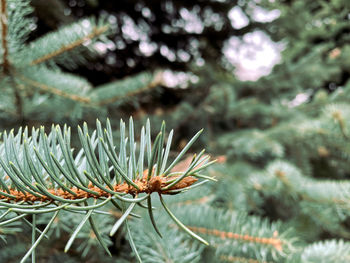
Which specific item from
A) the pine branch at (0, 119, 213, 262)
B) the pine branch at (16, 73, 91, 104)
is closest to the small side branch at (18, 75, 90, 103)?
the pine branch at (16, 73, 91, 104)

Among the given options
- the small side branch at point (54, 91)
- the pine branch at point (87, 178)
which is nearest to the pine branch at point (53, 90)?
the small side branch at point (54, 91)

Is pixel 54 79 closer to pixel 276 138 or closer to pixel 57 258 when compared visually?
pixel 57 258

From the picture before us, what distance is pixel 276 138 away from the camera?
0.86 meters

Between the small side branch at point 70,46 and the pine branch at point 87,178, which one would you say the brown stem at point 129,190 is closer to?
the pine branch at point 87,178

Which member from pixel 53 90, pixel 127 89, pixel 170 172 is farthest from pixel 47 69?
pixel 170 172

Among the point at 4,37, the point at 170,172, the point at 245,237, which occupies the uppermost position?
the point at 4,37

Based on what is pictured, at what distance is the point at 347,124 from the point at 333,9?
575mm

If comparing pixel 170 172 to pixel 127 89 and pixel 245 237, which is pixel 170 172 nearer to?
pixel 245 237

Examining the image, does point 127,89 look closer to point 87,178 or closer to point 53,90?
point 53,90

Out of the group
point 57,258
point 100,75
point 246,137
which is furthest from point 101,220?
point 100,75

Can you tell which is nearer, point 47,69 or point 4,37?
point 4,37

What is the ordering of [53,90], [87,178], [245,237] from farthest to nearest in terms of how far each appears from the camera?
[53,90] < [245,237] < [87,178]

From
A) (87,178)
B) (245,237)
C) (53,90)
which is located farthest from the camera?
(53,90)

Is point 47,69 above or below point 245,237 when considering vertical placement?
above
